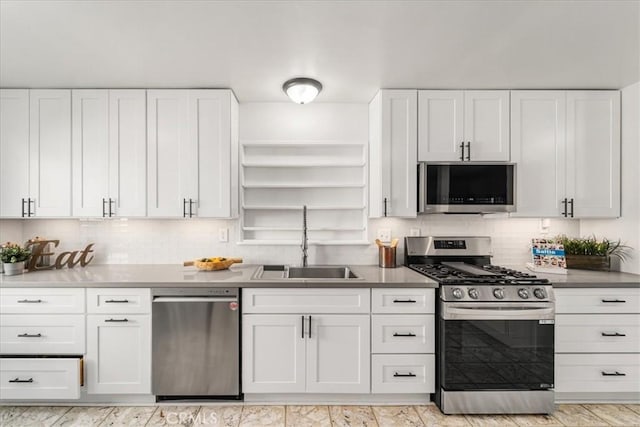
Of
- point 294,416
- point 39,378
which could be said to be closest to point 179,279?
point 39,378

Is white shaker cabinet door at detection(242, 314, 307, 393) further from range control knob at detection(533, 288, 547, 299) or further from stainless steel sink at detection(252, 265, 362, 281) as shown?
range control knob at detection(533, 288, 547, 299)

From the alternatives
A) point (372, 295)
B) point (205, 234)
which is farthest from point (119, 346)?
point (372, 295)

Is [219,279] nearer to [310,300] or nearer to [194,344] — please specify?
[194,344]

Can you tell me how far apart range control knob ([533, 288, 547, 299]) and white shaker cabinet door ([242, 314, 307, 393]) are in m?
1.57

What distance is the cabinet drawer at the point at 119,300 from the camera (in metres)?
2.37

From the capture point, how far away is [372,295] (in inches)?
94.6

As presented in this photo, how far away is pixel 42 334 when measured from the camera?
237 centimetres

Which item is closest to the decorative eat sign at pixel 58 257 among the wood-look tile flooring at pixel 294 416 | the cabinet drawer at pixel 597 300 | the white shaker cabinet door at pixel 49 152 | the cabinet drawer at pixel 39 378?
the white shaker cabinet door at pixel 49 152

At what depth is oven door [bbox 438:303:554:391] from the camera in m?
2.30

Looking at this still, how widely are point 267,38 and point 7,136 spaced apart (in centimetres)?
231

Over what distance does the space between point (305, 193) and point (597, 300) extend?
2.32m

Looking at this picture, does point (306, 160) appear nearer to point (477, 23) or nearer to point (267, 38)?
point (267, 38)

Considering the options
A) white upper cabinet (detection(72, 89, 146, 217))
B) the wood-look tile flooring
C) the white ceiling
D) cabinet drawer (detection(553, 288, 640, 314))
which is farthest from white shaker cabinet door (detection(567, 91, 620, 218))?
white upper cabinet (detection(72, 89, 146, 217))

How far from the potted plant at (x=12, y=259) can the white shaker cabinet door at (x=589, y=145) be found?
4256mm
